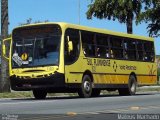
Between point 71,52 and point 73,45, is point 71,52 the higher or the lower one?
the lower one

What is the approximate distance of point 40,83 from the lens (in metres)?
24.5

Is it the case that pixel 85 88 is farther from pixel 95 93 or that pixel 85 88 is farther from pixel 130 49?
pixel 130 49

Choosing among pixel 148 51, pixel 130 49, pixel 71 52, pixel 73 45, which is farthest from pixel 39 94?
pixel 148 51

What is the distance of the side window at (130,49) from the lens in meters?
30.0

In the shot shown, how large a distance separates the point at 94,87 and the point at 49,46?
3388 millimetres

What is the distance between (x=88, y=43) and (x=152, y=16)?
78.0 ft

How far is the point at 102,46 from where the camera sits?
27.7 m

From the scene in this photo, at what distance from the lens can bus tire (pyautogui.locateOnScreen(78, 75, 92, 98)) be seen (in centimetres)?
2588

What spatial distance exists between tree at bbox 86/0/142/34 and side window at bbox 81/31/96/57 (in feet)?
57.1

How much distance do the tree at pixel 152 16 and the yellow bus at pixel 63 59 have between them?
1905 cm

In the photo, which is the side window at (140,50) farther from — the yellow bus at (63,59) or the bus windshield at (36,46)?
the bus windshield at (36,46)

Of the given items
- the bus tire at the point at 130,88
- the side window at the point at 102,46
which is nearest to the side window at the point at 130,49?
the bus tire at the point at 130,88

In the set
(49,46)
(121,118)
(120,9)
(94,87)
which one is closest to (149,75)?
(94,87)

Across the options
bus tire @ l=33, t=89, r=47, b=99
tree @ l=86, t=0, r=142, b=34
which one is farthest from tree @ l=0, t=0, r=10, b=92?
tree @ l=86, t=0, r=142, b=34
